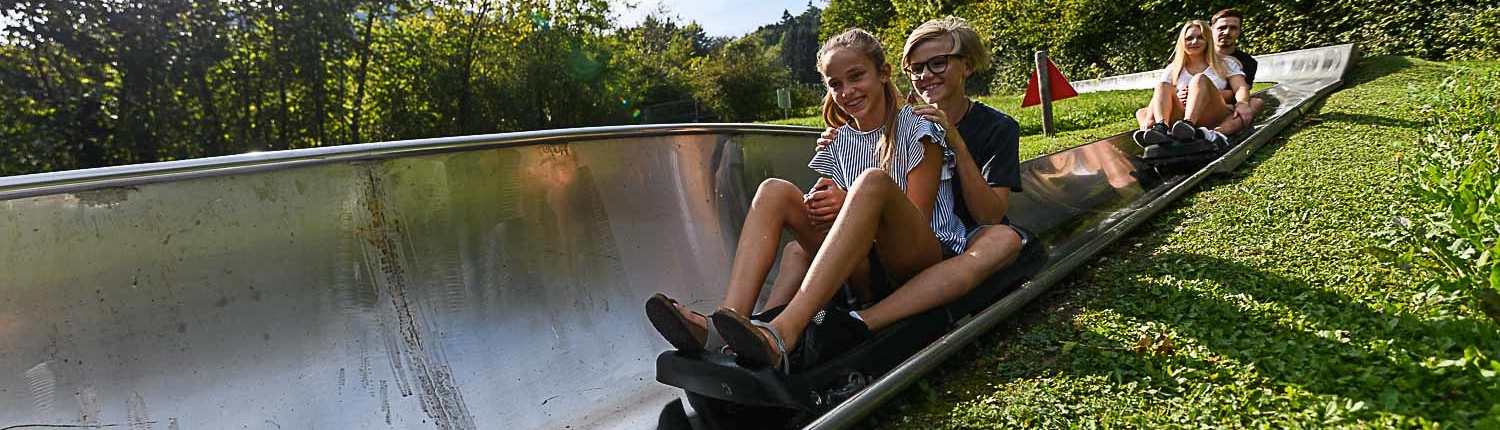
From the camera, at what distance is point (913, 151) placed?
2.59m

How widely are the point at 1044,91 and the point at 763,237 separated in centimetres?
723

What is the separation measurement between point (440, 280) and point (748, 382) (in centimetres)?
98

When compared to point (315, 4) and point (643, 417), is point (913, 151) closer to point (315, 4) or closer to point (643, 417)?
point (643, 417)

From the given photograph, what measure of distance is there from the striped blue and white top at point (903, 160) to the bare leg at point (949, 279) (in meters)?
0.10

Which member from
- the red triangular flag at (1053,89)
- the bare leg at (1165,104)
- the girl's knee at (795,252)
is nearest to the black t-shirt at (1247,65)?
the bare leg at (1165,104)

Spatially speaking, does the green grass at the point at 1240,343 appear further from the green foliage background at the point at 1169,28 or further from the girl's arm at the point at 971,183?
the green foliage background at the point at 1169,28

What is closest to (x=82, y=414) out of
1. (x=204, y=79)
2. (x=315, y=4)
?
(x=204, y=79)

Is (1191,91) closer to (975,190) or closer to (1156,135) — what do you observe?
(1156,135)

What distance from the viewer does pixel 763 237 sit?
2.33 m

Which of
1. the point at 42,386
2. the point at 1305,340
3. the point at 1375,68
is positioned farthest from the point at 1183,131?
the point at 1375,68

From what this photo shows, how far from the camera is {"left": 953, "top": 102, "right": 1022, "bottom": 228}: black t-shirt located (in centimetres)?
281

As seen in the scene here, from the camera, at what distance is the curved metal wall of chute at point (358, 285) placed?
173 centimetres

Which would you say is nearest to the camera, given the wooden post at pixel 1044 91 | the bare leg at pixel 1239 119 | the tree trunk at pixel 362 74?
the bare leg at pixel 1239 119

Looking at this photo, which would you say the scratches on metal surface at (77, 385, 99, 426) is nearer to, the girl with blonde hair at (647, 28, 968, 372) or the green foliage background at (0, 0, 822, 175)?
the girl with blonde hair at (647, 28, 968, 372)
